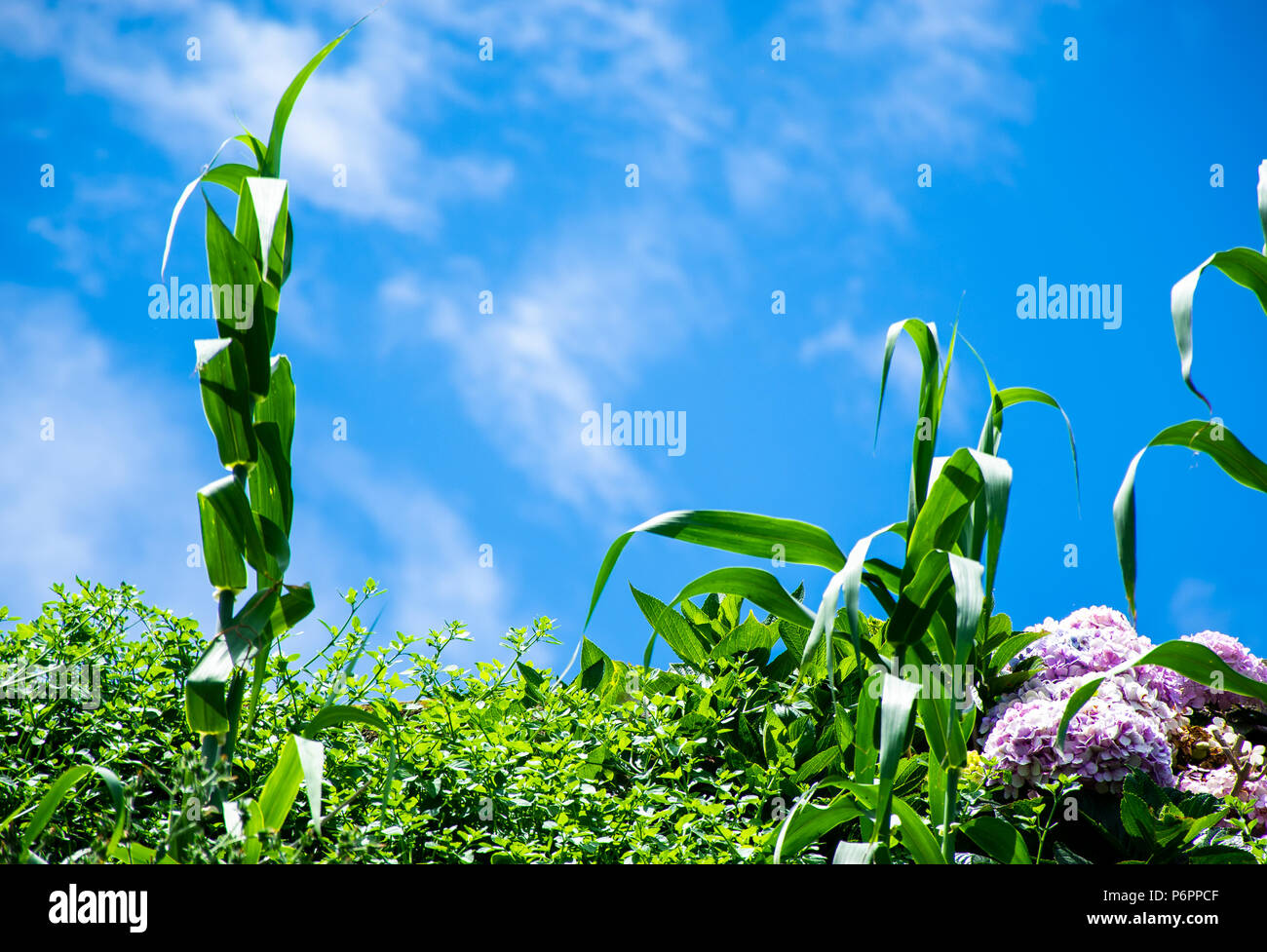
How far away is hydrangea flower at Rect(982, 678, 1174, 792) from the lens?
262 centimetres

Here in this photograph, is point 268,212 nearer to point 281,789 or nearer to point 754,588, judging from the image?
point 281,789

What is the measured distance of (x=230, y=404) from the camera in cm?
193

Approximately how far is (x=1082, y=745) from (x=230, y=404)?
2.40 m

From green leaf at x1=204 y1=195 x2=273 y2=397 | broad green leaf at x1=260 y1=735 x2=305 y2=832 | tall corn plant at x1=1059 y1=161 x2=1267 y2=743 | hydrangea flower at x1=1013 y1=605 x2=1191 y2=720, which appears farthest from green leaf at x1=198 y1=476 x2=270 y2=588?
hydrangea flower at x1=1013 y1=605 x2=1191 y2=720

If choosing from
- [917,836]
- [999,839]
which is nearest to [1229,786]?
[999,839]

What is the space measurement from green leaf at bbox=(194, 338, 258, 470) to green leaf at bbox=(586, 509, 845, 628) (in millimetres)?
825

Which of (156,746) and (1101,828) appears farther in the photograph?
(156,746)

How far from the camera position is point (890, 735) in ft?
5.74

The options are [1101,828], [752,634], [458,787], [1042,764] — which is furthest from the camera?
[752,634]

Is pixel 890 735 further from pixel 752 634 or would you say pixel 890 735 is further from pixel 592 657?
pixel 592 657

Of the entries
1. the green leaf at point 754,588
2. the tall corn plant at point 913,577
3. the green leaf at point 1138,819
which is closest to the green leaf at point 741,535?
the tall corn plant at point 913,577
